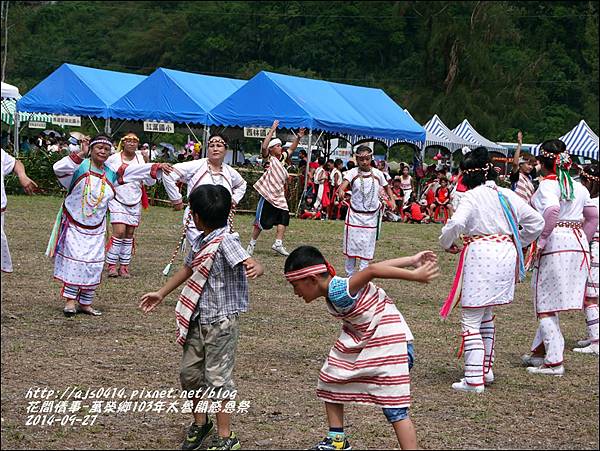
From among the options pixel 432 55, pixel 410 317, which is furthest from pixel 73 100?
pixel 432 55

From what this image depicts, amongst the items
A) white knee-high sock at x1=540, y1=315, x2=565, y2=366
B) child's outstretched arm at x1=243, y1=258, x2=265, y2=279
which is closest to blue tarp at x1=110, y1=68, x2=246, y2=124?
white knee-high sock at x1=540, y1=315, x2=565, y2=366

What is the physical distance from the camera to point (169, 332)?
28.5 ft

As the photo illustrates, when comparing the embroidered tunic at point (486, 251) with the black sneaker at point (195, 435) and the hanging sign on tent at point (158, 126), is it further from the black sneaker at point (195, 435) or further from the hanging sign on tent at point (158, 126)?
the hanging sign on tent at point (158, 126)

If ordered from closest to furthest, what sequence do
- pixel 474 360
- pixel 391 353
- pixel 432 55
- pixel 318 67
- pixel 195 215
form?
pixel 391 353
pixel 195 215
pixel 474 360
pixel 432 55
pixel 318 67

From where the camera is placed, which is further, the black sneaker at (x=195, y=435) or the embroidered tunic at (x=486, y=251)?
the embroidered tunic at (x=486, y=251)

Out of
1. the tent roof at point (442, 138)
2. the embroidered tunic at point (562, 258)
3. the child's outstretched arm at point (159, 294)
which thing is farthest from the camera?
the tent roof at point (442, 138)

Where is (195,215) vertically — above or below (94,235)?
above

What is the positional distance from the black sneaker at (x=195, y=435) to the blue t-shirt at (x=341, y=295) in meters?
1.06

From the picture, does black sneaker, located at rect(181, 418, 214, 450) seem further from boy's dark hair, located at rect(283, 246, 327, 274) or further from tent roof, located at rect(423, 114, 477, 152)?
tent roof, located at rect(423, 114, 477, 152)

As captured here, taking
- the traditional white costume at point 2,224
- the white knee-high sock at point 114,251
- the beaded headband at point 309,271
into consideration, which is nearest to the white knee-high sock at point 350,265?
the white knee-high sock at point 114,251

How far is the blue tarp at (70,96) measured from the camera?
2622 cm

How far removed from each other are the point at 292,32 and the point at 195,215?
62473mm

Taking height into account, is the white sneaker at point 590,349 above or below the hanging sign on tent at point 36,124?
below

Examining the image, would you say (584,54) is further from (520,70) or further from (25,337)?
(25,337)
